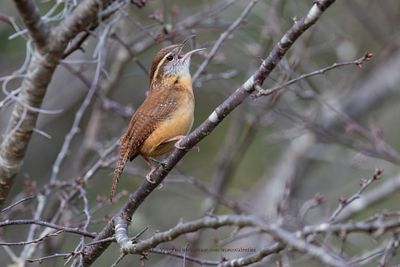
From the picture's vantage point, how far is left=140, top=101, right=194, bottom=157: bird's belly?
4.59m

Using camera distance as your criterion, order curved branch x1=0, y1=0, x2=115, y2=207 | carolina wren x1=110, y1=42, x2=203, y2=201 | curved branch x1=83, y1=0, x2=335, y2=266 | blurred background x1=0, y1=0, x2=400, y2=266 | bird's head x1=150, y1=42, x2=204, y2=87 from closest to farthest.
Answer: curved branch x1=83, y1=0, x2=335, y2=266 → curved branch x1=0, y1=0, x2=115, y2=207 → carolina wren x1=110, y1=42, x2=203, y2=201 → bird's head x1=150, y1=42, x2=204, y2=87 → blurred background x1=0, y1=0, x2=400, y2=266

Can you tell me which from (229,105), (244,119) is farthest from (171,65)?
(244,119)

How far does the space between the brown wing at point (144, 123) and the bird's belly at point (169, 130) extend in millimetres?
34

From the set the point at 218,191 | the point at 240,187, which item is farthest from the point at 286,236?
the point at 240,187

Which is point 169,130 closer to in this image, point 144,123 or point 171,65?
point 144,123

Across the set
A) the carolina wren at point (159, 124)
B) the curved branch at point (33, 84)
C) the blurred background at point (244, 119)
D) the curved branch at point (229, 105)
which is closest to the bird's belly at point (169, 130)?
the carolina wren at point (159, 124)

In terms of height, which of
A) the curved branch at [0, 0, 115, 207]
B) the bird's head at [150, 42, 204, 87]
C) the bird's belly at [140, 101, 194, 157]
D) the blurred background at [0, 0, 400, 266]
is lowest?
the curved branch at [0, 0, 115, 207]

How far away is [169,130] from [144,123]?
0.17m

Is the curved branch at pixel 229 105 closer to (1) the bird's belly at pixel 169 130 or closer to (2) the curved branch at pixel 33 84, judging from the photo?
(2) the curved branch at pixel 33 84

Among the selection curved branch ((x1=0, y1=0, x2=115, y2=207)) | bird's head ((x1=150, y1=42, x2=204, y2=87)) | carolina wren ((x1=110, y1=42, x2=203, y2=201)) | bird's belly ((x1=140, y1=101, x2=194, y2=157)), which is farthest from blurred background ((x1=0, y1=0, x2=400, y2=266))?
curved branch ((x1=0, y1=0, x2=115, y2=207))

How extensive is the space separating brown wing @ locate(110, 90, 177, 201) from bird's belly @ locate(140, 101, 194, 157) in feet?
0.11

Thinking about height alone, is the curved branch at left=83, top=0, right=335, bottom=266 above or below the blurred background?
below

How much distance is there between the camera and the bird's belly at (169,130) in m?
4.59

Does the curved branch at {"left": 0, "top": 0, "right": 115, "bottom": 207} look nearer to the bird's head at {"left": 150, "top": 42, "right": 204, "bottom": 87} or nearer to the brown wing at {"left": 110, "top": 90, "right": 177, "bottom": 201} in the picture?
the brown wing at {"left": 110, "top": 90, "right": 177, "bottom": 201}
